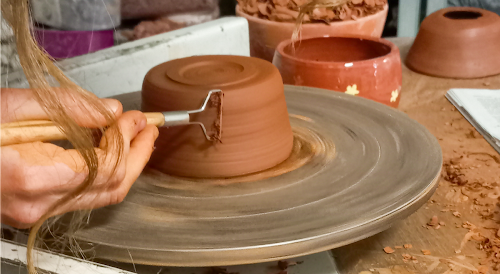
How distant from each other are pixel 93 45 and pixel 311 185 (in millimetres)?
632

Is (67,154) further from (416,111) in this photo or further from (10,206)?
(416,111)

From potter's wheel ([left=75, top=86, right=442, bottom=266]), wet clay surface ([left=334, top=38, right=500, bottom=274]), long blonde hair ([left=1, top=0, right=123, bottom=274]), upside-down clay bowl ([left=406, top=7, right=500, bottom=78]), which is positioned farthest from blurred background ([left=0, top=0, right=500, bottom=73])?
upside-down clay bowl ([left=406, top=7, right=500, bottom=78])

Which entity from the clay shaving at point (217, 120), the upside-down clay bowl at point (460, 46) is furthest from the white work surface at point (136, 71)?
the upside-down clay bowl at point (460, 46)

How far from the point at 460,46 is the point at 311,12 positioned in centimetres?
34

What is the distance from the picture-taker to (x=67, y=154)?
1.20ft

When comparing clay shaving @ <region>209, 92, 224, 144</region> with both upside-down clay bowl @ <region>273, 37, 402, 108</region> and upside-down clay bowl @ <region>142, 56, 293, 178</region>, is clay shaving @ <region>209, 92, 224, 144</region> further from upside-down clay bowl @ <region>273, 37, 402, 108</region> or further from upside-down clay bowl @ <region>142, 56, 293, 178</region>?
upside-down clay bowl @ <region>273, 37, 402, 108</region>

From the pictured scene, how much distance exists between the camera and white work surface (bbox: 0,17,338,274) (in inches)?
15.2

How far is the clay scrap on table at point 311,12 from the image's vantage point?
96 cm

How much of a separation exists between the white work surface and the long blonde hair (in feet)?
0.09

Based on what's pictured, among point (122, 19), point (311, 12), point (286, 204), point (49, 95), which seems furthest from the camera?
point (122, 19)

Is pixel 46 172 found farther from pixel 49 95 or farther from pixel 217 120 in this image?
pixel 217 120

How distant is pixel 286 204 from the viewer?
0.47m

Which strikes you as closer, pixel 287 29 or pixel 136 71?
pixel 136 71

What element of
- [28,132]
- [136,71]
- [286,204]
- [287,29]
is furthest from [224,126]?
[287,29]
